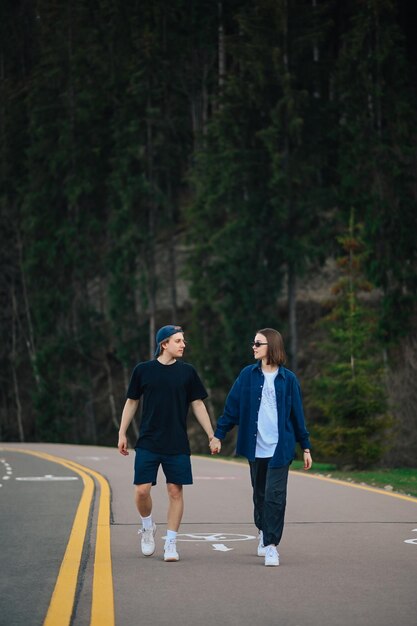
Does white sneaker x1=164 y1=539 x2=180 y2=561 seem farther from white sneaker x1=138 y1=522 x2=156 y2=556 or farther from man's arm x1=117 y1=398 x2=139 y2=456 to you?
man's arm x1=117 y1=398 x2=139 y2=456

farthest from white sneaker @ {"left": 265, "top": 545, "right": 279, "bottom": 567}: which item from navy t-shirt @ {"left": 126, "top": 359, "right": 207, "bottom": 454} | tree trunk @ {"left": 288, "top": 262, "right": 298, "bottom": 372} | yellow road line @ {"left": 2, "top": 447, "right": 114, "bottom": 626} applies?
tree trunk @ {"left": 288, "top": 262, "right": 298, "bottom": 372}

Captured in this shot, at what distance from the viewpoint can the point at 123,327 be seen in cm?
5975

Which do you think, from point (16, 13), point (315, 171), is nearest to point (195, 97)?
point (315, 171)

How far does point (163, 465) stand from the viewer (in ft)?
32.9

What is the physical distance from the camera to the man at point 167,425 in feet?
32.9

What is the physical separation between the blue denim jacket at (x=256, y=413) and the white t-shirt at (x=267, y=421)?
0.11ft

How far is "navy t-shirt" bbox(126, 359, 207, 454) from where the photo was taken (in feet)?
33.0

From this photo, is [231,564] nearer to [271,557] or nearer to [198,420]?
[271,557]

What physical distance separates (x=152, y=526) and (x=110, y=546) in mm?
962

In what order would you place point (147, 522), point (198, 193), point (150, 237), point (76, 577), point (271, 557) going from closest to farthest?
1. point (76, 577)
2. point (271, 557)
3. point (147, 522)
4. point (198, 193)
5. point (150, 237)

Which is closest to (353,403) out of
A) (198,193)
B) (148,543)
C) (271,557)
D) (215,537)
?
(215,537)

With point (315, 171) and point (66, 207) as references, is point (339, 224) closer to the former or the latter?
point (315, 171)

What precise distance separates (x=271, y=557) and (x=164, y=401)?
5.00 ft

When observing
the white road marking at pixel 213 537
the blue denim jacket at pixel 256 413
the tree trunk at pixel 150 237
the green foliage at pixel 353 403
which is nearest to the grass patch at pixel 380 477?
the green foliage at pixel 353 403
